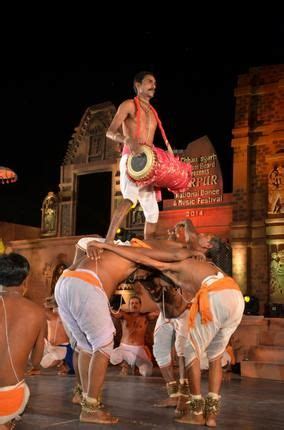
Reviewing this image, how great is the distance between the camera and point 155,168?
5.46m

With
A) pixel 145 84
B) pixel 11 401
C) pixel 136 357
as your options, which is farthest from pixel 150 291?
pixel 136 357

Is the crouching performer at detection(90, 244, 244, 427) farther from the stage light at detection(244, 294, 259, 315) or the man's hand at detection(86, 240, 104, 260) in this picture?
the stage light at detection(244, 294, 259, 315)

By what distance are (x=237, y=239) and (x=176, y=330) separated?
14118 millimetres

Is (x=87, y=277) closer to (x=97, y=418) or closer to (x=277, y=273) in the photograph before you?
(x=97, y=418)

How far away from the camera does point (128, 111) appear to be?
228 inches

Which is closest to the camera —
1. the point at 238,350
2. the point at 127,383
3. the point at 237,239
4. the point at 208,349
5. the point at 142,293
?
the point at 208,349

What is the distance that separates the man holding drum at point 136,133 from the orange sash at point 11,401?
7.31ft

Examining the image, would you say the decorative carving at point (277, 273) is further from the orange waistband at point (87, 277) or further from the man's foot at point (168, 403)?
the orange waistband at point (87, 277)

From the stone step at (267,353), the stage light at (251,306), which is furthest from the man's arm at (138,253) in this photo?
the stage light at (251,306)

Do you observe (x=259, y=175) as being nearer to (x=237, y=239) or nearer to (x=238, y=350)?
(x=237, y=239)

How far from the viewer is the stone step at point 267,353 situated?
32.9 feet

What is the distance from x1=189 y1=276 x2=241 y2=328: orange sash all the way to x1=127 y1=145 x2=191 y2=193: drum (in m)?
Answer: 1.18

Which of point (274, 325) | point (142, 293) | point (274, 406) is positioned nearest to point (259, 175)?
point (142, 293)

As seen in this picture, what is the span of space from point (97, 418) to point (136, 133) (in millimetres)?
2687
